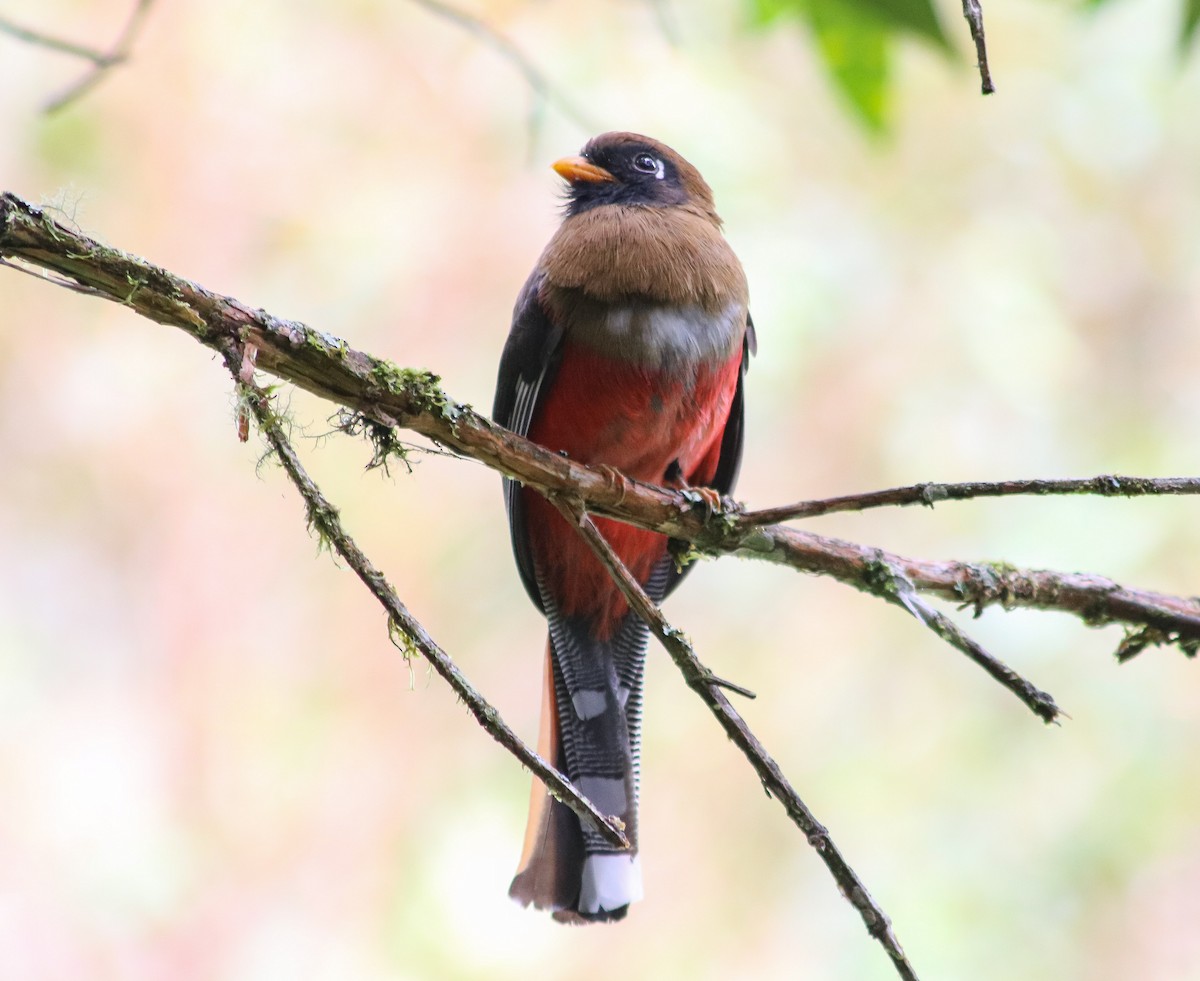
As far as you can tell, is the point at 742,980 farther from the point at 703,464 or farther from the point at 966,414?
the point at 703,464

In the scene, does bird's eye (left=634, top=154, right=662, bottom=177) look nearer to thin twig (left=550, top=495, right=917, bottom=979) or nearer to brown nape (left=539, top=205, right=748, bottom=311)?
brown nape (left=539, top=205, right=748, bottom=311)

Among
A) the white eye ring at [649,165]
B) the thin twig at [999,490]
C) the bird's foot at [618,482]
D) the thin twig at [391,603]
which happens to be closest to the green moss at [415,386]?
the thin twig at [391,603]

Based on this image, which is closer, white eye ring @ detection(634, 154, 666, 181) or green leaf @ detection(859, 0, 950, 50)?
green leaf @ detection(859, 0, 950, 50)

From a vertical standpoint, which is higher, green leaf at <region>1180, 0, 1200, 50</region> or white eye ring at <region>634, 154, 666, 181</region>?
white eye ring at <region>634, 154, 666, 181</region>

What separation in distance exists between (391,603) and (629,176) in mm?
1950

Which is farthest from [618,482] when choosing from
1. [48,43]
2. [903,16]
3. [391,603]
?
[48,43]

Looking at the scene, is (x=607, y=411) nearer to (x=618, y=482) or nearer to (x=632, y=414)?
(x=632, y=414)

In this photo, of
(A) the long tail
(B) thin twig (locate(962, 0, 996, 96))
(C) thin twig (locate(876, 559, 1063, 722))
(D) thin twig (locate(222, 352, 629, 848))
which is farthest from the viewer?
(A) the long tail

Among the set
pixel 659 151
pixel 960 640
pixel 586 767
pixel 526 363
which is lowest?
pixel 960 640

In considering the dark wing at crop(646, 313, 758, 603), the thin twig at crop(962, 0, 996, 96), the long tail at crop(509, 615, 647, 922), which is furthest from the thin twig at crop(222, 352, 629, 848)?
the dark wing at crop(646, 313, 758, 603)

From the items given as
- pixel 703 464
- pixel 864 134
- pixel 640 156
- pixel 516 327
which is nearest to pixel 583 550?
pixel 703 464

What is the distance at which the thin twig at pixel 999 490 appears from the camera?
1759mm

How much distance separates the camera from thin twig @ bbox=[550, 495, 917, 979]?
1.53 meters

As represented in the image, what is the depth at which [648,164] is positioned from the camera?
3.21m
